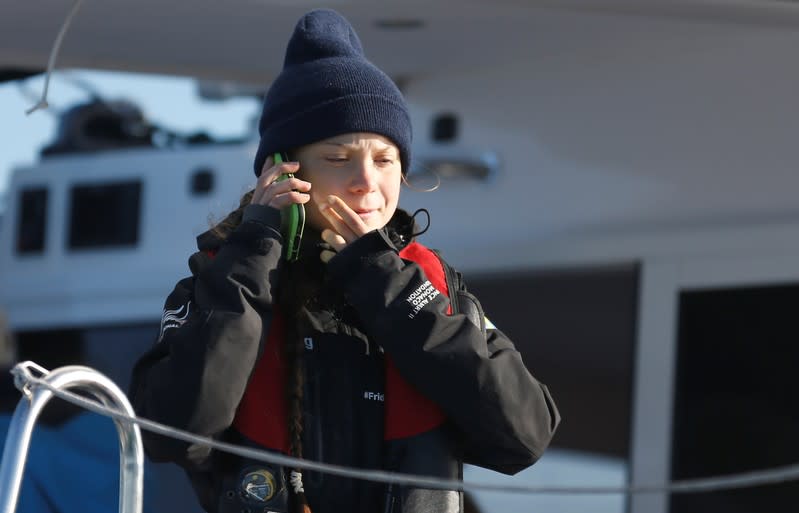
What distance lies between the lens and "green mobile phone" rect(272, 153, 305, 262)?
2.04m

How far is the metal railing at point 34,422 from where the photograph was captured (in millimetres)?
1758

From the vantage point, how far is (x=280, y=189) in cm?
204

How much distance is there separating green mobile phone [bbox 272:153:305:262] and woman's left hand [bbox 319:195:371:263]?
1.6 inches

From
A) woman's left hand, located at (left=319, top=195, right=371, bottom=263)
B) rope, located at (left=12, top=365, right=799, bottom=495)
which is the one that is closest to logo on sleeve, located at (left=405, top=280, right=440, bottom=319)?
woman's left hand, located at (left=319, top=195, right=371, bottom=263)

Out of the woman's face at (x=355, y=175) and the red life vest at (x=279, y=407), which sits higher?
the woman's face at (x=355, y=175)

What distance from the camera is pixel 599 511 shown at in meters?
3.92

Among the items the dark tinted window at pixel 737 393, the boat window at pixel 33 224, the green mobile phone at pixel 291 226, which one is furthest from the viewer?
the boat window at pixel 33 224

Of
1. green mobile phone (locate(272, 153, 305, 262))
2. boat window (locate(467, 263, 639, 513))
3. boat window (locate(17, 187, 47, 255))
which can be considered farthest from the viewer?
boat window (locate(17, 187, 47, 255))

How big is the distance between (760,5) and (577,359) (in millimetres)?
1109

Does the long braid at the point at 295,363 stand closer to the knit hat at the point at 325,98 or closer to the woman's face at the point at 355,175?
the woman's face at the point at 355,175

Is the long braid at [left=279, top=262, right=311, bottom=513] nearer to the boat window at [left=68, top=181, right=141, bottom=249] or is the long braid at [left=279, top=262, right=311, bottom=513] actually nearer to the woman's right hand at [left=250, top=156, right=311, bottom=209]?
the woman's right hand at [left=250, top=156, right=311, bottom=209]

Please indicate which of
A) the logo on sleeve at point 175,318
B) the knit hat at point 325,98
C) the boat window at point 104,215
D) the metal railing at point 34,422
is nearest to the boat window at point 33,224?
the boat window at point 104,215

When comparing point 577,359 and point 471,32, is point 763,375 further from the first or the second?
point 471,32

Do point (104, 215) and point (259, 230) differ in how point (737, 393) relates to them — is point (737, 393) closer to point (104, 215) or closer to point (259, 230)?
point (259, 230)
